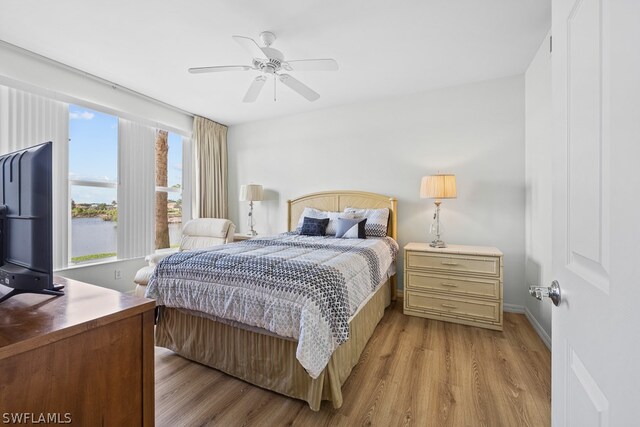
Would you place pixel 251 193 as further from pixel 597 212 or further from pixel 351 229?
pixel 597 212

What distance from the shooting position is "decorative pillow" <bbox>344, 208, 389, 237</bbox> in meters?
3.24

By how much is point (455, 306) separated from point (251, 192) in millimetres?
3044

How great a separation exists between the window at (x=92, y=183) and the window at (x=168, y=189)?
0.61m

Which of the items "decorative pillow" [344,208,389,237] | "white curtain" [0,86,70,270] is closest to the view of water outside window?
"white curtain" [0,86,70,270]

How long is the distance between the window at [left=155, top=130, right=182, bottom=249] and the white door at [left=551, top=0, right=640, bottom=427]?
4.45 m

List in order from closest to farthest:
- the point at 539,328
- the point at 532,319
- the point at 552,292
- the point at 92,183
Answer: the point at 552,292 < the point at 539,328 < the point at 532,319 < the point at 92,183

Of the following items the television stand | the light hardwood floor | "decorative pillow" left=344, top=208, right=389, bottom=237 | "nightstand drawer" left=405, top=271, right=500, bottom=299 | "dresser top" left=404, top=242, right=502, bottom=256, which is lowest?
the light hardwood floor

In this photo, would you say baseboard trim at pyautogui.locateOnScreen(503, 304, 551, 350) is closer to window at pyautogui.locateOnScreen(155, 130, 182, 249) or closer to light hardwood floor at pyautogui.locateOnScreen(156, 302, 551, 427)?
light hardwood floor at pyautogui.locateOnScreen(156, 302, 551, 427)

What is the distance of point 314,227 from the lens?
3.34 metres

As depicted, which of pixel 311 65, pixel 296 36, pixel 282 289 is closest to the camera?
pixel 282 289

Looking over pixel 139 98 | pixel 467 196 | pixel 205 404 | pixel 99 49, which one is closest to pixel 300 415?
pixel 205 404

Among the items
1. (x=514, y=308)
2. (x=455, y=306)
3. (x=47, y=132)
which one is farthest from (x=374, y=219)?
(x=47, y=132)

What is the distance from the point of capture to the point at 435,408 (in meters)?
1.60

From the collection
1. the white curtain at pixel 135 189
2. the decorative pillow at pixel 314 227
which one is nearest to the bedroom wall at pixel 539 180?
the decorative pillow at pixel 314 227
